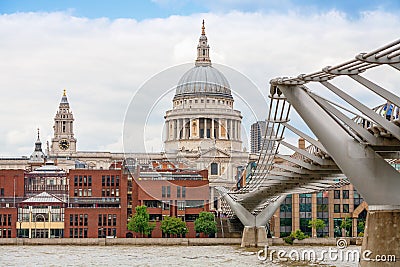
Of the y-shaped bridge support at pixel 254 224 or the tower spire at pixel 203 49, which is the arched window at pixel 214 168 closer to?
the tower spire at pixel 203 49

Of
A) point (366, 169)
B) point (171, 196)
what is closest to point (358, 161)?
point (366, 169)

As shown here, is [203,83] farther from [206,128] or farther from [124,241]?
[124,241]

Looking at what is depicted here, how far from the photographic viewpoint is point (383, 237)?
2612cm

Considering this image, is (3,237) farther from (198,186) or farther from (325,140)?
(325,140)

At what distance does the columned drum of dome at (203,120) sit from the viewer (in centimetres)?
12350

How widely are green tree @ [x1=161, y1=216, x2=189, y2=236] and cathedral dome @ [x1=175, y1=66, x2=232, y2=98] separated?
1848 inches

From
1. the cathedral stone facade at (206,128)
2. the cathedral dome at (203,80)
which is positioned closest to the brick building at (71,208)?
the cathedral stone facade at (206,128)

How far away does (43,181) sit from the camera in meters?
89.8

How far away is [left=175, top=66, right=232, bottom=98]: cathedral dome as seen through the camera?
123631 millimetres

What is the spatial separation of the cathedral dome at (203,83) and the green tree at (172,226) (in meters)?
46.9

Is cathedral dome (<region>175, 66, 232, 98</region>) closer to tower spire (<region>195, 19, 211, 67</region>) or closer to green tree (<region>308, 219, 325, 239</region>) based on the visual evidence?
tower spire (<region>195, 19, 211, 67</region>)

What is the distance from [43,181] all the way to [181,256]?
3907cm

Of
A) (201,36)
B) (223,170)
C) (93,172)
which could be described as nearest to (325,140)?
(93,172)

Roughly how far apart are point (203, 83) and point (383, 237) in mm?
109339
